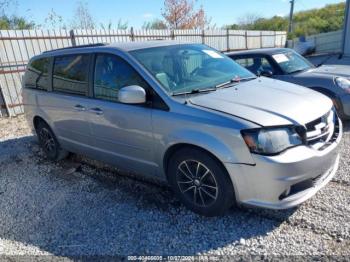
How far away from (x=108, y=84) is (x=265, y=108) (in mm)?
1878

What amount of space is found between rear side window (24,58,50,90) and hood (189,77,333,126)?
9.08 ft

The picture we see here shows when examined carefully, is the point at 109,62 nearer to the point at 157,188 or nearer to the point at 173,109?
the point at 173,109

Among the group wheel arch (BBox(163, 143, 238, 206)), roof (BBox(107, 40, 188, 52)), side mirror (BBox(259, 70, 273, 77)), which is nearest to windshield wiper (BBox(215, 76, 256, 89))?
wheel arch (BBox(163, 143, 238, 206))

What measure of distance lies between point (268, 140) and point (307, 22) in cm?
4137

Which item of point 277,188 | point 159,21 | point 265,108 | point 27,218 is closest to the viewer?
point 277,188

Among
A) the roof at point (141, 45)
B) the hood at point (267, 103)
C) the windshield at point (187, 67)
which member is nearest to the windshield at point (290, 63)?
the windshield at point (187, 67)

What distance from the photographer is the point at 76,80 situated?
427 cm

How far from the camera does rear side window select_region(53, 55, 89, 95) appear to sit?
163 inches

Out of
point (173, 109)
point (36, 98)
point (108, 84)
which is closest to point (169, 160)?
point (173, 109)

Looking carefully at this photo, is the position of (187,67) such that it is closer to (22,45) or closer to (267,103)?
(267,103)

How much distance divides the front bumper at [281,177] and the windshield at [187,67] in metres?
1.10

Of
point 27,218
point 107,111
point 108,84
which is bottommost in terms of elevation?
point 27,218

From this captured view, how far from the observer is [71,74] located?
4383 mm

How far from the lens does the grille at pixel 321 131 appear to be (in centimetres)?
292
